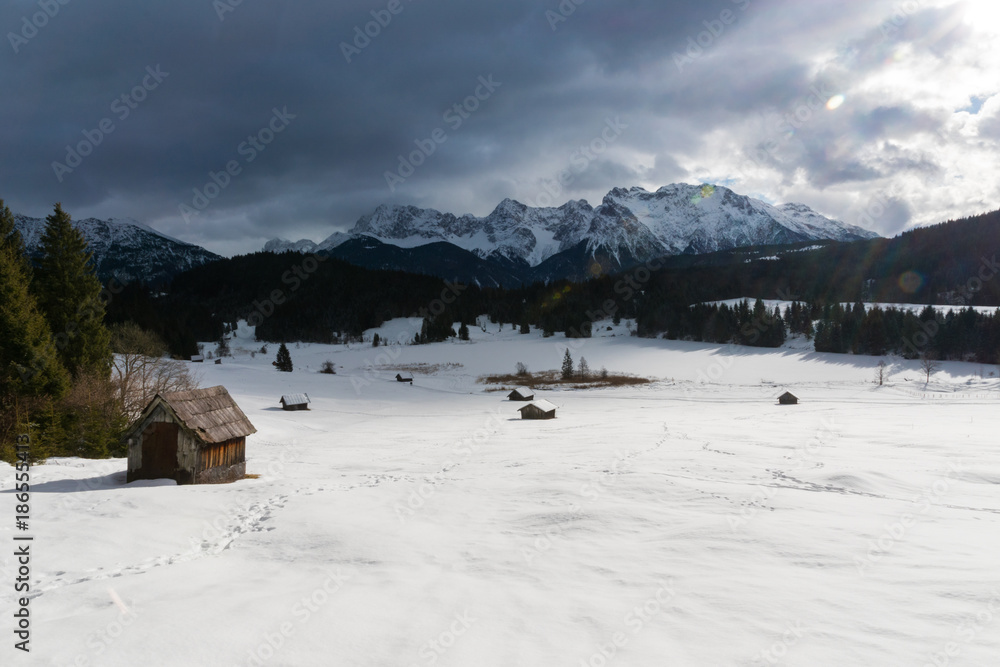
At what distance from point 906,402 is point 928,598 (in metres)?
62.3

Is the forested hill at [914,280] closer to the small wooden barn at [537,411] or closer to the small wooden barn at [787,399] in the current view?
the small wooden barn at [787,399]

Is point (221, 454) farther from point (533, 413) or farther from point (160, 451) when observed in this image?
point (533, 413)

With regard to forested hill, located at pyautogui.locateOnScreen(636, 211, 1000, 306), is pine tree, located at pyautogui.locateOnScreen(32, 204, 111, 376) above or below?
below

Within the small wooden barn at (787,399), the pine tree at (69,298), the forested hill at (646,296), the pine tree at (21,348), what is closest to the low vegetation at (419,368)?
the forested hill at (646,296)

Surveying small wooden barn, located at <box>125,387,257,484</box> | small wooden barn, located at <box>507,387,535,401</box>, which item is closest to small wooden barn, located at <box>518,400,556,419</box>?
small wooden barn, located at <box>507,387,535,401</box>

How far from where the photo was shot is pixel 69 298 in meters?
27.2

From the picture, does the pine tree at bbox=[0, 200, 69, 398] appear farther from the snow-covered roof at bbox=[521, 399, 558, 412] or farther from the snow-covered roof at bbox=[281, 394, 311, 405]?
the snow-covered roof at bbox=[521, 399, 558, 412]

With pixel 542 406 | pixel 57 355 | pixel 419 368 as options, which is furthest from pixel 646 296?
pixel 57 355

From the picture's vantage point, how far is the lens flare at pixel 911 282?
174562mm

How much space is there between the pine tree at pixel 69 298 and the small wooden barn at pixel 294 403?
2502cm

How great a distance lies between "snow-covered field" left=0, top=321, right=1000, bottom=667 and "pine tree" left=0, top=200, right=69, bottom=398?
4.14 m

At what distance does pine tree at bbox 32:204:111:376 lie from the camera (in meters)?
26.7

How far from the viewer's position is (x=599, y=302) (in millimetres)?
173625

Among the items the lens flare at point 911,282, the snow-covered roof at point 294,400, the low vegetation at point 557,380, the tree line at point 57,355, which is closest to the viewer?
the tree line at point 57,355
